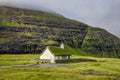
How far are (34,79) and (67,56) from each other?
8673 centimetres

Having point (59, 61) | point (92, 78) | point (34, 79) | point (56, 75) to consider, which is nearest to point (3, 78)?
point (34, 79)

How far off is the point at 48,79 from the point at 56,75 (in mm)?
7027

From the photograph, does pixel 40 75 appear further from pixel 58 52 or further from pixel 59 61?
pixel 58 52

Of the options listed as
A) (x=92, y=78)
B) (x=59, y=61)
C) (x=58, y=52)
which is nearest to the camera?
(x=92, y=78)

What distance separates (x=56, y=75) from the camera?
76.6 m

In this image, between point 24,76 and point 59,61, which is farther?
point 59,61

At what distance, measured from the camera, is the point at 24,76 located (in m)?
72.3

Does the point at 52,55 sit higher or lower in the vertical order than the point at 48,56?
higher

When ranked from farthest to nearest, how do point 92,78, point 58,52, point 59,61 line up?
point 58,52 < point 59,61 < point 92,78

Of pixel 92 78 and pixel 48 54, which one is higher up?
pixel 48 54

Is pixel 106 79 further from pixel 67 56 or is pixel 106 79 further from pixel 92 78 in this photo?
pixel 67 56

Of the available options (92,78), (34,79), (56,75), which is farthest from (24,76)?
(92,78)

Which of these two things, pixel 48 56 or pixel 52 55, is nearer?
pixel 52 55

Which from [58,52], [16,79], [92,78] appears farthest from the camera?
[58,52]
